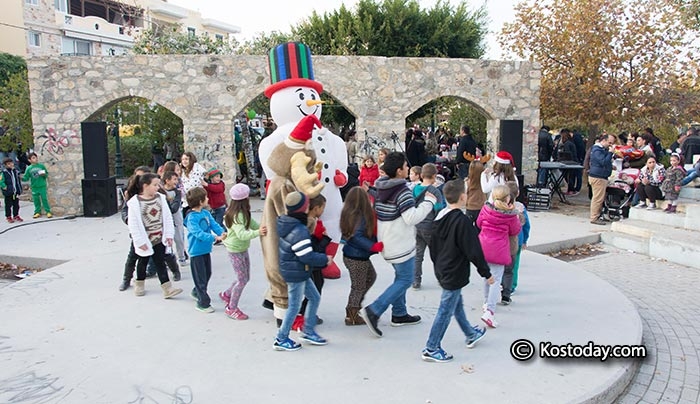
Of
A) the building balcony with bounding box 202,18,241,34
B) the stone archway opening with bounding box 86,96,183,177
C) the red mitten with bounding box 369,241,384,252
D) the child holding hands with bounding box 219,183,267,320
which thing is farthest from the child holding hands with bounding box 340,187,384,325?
the building balcony with bounding box 202,18,241,34

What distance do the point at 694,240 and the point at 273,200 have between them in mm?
6908

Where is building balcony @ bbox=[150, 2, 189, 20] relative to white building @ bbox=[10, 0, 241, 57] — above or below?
above

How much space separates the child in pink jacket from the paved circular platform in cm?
28

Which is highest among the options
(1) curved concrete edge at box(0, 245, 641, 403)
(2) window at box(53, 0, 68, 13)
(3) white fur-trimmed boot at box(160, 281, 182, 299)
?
(2) window at box(53, 0, 68, 13)

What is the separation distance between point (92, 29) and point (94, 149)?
30212 mm

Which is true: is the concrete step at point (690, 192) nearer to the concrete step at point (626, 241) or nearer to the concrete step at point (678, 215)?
the concrete step at point (678, 215)

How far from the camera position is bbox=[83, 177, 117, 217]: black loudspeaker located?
37.0 feet

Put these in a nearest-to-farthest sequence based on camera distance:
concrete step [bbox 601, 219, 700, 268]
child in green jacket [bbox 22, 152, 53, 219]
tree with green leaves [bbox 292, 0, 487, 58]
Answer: concrete step [bbox 601, 219, 700, 268] → child in green jacket [bbox 22, 152, 53, 219] → tree with green leaves [bbox 292, 0, 487, 58]

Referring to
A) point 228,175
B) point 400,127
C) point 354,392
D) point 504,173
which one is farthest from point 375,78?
point 354,392

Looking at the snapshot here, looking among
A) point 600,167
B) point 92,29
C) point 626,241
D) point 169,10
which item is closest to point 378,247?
point 626,241

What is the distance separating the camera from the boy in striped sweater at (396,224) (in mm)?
4754

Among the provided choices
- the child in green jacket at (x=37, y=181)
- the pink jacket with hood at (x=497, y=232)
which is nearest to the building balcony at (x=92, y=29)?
the child in green jacket at (x=37, y=181)

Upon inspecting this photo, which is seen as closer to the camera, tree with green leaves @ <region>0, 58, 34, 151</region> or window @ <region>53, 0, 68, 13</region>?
tree with green leaves @ <region>0, 58, 34, 151</region>

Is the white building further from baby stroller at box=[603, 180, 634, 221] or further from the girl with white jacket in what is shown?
the girl with white jacket
